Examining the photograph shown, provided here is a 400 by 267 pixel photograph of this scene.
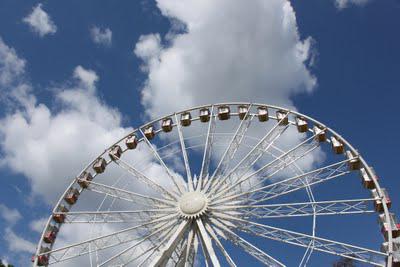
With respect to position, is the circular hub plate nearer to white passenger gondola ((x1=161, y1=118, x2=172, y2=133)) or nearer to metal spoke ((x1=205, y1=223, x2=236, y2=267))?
metal spoke ((x1=205, y1=223, x2=236, y2=267))

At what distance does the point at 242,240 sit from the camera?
21.6m

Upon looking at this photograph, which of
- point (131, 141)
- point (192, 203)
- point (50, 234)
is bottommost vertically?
point (50, 234)

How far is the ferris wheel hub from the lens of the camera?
22609mm

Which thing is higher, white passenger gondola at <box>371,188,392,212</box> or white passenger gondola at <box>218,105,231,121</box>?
white passenger gondola at <box>218,105,231,121</box>

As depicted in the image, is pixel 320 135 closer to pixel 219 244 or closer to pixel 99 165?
pixel 219 244

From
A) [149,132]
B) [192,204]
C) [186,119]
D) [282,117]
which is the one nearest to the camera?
[192,204]

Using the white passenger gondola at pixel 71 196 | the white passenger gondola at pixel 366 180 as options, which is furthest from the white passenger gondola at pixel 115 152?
the white passenger gondola at pixel 366 180

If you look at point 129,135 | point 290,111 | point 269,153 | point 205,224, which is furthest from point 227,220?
point 129,135

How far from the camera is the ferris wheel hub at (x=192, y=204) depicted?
2261cm

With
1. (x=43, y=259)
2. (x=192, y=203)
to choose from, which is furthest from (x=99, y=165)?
(x=192, y=203)

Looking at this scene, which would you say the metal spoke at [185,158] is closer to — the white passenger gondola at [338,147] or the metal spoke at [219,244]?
the metal spoke at [219,244]

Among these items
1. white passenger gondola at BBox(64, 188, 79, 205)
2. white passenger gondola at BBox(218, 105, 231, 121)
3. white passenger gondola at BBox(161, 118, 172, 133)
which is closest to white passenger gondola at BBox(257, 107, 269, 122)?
white passenger gondola at BBox(218, 105, 231, 121)

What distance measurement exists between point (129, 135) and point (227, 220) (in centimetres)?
997

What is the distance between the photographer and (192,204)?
22.8m
